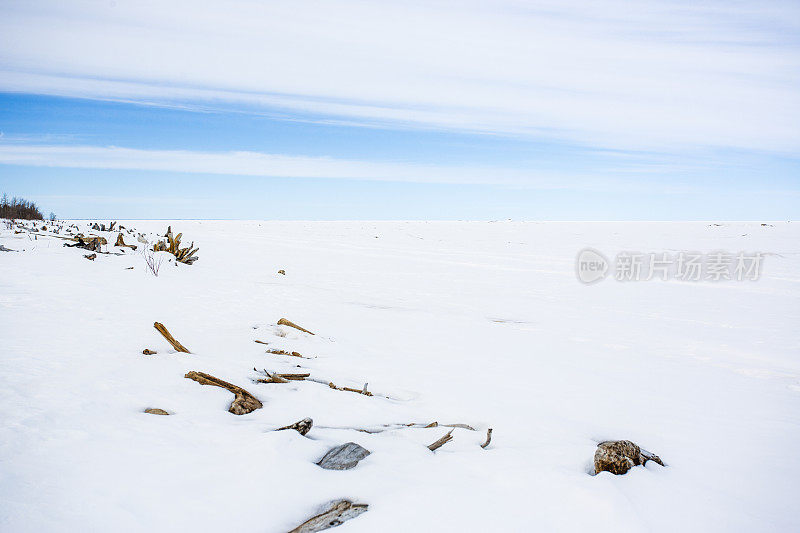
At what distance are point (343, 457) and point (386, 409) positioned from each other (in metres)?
0.87

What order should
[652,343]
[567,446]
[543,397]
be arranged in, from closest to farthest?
[567,446] < [543,397] < [652,343]

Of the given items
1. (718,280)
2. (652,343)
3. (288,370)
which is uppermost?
(718,280)

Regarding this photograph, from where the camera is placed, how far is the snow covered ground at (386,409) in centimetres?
195

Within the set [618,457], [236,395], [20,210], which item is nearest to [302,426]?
[236,395]

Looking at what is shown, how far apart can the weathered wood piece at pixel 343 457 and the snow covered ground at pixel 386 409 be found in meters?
0.06

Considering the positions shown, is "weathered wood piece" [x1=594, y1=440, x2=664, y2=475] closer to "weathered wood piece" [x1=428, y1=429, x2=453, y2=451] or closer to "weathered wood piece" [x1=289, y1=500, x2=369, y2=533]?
"weathered wood piece" [x1=428, y1=429, x2=453, y2=451]

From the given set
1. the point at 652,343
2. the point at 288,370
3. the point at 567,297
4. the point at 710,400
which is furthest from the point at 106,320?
the point at 567,297

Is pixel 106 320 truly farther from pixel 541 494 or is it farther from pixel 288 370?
pixel 541 494

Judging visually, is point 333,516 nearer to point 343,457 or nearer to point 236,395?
point 343,457

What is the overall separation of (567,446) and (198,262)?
9.72m

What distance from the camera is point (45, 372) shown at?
2.97 meters

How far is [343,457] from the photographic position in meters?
2.30

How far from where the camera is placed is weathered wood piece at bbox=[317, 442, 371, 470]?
224 centimetres

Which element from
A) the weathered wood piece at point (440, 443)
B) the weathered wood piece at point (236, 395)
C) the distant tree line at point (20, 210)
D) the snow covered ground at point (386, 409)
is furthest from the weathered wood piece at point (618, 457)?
the distant tree line at point (20, 210)
